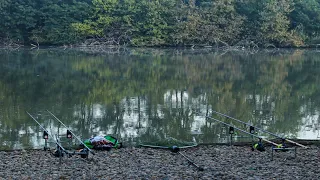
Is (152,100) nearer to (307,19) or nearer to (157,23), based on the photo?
(157,23)

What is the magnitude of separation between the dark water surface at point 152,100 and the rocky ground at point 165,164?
A: 1529 mm

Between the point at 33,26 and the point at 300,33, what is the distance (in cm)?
2741

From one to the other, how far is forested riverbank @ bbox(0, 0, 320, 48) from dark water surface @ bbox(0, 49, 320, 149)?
1957 centimetres

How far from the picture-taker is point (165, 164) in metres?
8.62

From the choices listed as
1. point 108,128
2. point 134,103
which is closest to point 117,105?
point 134,103

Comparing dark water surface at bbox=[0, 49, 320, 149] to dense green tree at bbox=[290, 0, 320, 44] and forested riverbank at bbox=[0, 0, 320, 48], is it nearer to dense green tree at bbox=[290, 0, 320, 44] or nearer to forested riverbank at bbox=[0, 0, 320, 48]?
forested riverbank at bbox=[0, 0, 320, 48]

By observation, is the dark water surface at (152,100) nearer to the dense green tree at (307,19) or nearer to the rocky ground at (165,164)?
the rocky ground at (165,164)

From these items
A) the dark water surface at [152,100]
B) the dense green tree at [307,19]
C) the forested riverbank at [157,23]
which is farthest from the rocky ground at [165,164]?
the dense green tree at [307,19]

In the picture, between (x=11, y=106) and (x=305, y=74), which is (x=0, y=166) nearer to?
(x=11, y=106)

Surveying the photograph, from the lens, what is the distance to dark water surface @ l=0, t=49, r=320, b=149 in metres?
12.2

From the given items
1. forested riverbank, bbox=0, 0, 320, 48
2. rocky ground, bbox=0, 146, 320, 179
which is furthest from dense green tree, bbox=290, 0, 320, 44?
rocky ground, bbox=0, 146, 320, 179

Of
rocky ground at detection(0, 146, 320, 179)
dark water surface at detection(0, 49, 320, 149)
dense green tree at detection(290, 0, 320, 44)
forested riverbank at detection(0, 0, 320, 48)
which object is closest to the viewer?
rocky ground at detection(0, 146, 320, 179)

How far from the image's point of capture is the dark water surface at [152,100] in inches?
481

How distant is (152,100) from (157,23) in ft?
109
